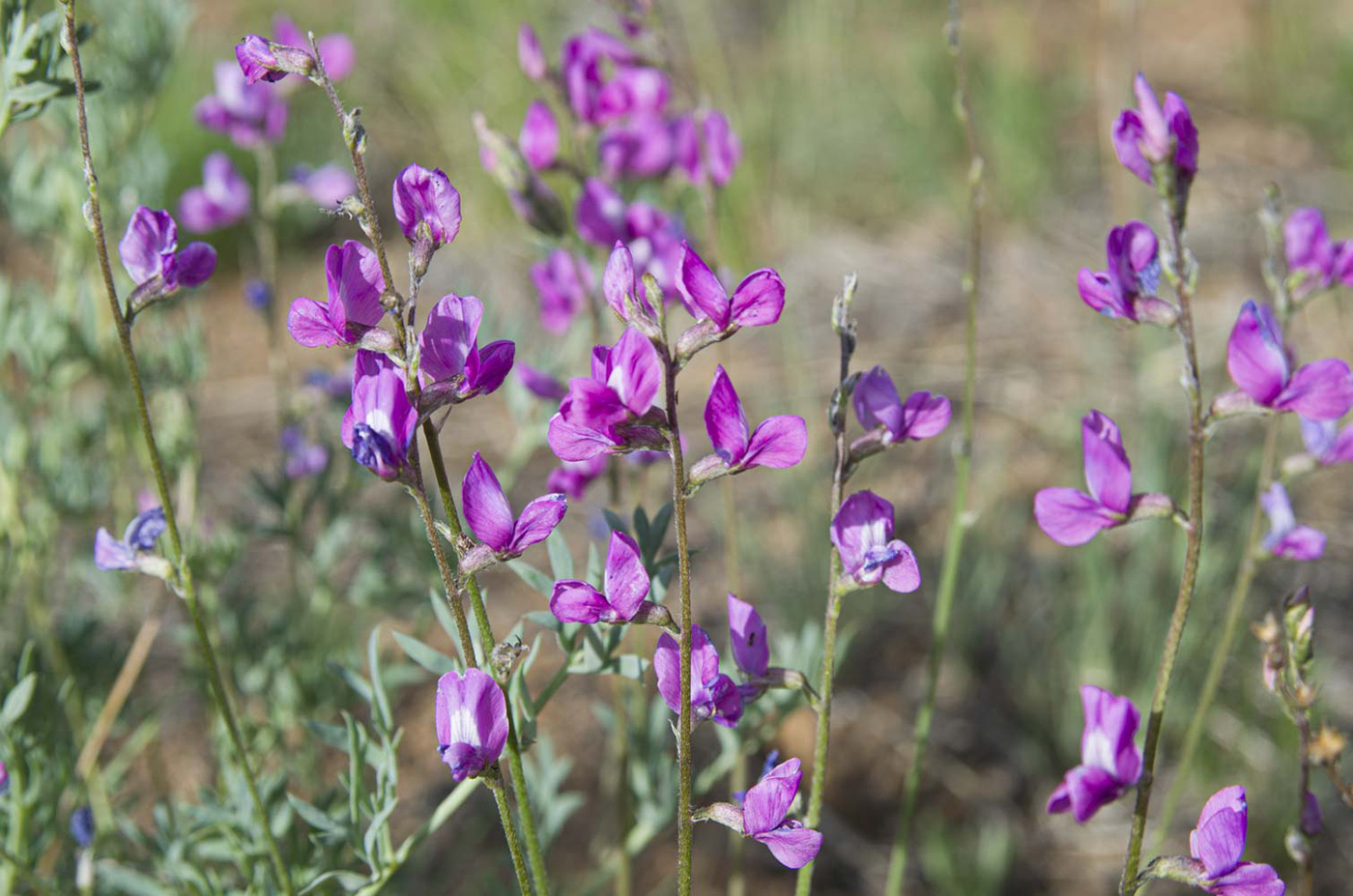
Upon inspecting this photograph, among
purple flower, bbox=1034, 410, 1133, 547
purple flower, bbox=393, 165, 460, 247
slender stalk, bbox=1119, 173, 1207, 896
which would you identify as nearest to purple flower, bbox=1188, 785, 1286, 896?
slender stalk, bbox=1119, 173, 1207, 896

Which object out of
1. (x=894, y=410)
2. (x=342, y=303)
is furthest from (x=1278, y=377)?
(x=342, y=303)

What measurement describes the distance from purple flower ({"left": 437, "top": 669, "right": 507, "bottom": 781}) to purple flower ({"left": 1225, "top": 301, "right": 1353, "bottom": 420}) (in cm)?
65

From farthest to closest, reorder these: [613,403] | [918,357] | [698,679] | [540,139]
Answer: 1. [918,357]
2. [540,139]
3. [698,679]
4. [613,403]

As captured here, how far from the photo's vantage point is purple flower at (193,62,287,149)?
200 centimetres

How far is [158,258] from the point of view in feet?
3.62

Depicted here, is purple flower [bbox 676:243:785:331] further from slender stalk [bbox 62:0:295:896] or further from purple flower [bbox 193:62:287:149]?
purple flower [bbox 193:62:287:149]

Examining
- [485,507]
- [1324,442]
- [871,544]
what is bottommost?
[1324,442]

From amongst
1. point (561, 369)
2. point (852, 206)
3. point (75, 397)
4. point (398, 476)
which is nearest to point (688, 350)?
point (398, 476)

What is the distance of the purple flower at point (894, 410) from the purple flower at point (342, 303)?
42 centimetres

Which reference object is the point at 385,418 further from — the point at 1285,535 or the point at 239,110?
the point at 239,110

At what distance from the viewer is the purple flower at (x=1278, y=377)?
0.94 meters

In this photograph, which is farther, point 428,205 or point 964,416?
point 964,416

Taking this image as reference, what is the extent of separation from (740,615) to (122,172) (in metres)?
1.65

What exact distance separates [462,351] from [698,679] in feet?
1.11
